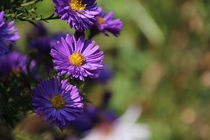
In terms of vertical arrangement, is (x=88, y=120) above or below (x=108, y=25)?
below

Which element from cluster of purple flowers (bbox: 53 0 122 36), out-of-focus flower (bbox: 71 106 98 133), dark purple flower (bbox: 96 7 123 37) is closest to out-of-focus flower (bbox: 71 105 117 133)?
out-of-focus flower (bbox: 71 106 98 133)

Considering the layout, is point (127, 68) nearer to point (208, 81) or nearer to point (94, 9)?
point (208, 81)

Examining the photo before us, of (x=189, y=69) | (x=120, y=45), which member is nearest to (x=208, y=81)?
(x=189, y=69)

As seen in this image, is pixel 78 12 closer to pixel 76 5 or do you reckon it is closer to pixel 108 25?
pixel 76 5

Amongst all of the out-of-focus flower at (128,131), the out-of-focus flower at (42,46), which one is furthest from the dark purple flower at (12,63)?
the out-of-focus flower at (128,131)

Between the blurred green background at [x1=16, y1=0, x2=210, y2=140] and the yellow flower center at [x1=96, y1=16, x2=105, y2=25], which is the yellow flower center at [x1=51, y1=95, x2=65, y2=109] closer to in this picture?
the yellow flower center at [x1=96, y1=16, x2=105, y2=25]

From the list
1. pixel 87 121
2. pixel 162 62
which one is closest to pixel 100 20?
pixel 87 121
